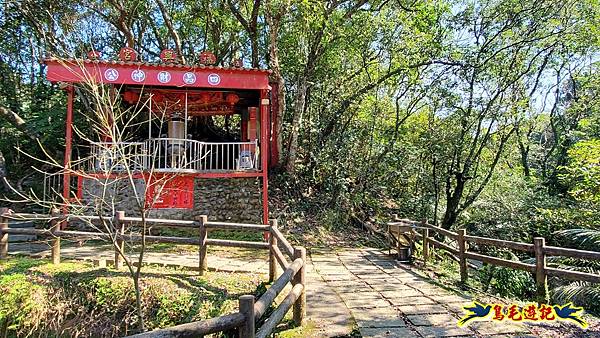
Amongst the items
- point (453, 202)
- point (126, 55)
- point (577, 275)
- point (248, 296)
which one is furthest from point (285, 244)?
point (453, 202)

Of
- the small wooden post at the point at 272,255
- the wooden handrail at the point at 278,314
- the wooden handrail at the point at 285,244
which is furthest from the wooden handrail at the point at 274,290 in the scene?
the small wooden post at the point at 272,255

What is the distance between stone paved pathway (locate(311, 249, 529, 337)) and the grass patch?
1.54 metres

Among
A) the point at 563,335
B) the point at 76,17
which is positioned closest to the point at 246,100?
the point at 76,17

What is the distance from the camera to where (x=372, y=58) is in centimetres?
1329

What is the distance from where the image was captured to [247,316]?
2.29 metres

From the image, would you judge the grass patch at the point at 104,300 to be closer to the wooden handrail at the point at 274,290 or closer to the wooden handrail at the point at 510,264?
the wooden handrail at the point at 274,290

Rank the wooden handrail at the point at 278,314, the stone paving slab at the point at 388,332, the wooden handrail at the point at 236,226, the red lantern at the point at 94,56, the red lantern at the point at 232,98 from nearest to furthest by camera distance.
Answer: the wooden handrail at the point at 278,314 < the stone paving slab at the point at 388,332 < the wooden handrail at the point at 236,226 < the red lantern at the point at 94,56 < the red lantern at the point at 232,98

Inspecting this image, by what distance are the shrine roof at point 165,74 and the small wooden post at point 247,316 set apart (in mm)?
7612

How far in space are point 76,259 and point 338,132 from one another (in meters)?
9.14

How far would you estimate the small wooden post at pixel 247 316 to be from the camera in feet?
7.50

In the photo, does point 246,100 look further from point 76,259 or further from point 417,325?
point 417,325

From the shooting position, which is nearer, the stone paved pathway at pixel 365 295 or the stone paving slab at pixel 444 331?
the stone paving slab at pixel 444 331

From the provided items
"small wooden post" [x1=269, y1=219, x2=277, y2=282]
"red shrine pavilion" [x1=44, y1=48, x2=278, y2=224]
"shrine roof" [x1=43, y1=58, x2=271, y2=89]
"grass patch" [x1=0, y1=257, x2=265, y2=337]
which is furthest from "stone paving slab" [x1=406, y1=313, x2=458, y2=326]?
"shrine roof" [x1=43, y1=58, x2=271, y2=89]

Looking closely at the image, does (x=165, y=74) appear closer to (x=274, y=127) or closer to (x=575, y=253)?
(x=274, y=127)
